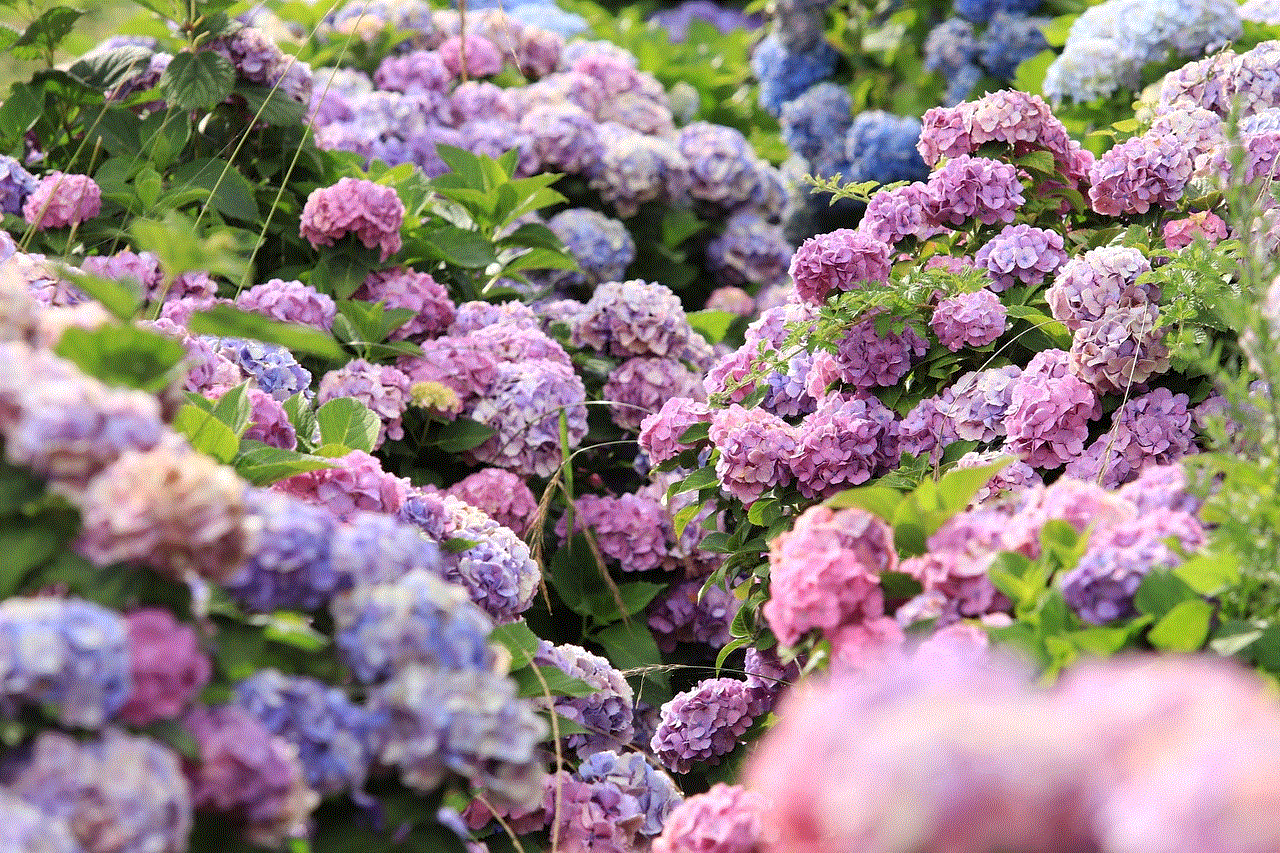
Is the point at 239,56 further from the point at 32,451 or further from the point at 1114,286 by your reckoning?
the point at 32,451

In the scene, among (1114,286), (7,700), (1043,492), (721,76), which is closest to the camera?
(7,700)

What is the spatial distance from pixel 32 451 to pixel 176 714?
0.22 m

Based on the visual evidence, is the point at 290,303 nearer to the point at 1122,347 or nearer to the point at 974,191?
the point at 974,191

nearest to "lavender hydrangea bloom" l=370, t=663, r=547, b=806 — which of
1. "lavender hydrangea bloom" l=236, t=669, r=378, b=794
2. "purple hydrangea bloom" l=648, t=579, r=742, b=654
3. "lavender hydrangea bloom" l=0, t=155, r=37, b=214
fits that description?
"lavender hydrangea bloom" l=236, t=669, r=378, b=794

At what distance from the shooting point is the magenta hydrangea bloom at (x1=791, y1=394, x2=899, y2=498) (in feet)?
7.10

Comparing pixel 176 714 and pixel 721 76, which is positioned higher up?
pixel 176 714

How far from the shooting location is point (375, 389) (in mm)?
2543

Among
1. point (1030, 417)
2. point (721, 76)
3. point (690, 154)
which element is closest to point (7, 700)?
point (1030, 417)

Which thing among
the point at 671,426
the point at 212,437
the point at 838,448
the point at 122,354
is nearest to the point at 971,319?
the point at 838,448

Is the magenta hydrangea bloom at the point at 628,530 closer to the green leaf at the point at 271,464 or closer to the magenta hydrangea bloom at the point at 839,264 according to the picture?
the magenta hydrangea bloom at the point at 839,264

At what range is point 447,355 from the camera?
2.74 metres

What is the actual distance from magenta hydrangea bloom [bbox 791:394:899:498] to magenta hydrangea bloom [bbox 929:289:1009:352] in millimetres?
162

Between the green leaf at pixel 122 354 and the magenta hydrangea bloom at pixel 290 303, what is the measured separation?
135cm

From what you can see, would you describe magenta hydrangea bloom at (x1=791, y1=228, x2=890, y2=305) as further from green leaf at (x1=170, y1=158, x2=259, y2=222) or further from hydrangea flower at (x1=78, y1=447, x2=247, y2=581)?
hydrangea flower at (x1=78, y1=447, x2=247, y2=581)
